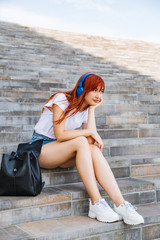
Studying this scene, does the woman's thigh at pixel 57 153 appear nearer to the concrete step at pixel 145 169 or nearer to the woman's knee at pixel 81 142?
the woman's knee at pixel 81 142

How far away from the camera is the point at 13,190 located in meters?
2.41

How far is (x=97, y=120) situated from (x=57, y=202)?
1.62m

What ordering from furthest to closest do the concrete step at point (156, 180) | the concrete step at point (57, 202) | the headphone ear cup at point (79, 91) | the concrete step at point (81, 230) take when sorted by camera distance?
the concrete step at point (156, 180) → the headphone ear cup at point (79, 91) → the concrete step at point (57, 202) → the concrete step at point (81, 230)

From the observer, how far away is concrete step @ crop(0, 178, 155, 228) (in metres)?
2.34

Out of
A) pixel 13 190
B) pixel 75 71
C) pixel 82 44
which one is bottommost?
pixel 13 190

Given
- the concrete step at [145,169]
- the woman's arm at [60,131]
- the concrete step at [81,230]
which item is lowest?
the concrete step at [81,230]

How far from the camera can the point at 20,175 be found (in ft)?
7.78

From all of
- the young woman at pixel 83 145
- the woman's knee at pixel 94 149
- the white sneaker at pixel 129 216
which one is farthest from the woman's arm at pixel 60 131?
the white sneaker at pixel 129 216

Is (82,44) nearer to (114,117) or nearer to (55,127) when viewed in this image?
(114,117)

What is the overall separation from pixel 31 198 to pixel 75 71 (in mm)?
3547

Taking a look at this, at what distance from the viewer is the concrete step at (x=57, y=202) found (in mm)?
2336

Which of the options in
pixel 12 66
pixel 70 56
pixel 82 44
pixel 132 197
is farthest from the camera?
pixel 82 44

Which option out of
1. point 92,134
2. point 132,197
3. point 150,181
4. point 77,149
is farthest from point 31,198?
point 150,181

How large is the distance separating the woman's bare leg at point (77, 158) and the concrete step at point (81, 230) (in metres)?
0.21
